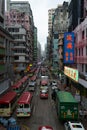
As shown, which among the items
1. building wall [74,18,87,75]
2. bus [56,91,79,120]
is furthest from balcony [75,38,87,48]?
bus [56,91,79,120]

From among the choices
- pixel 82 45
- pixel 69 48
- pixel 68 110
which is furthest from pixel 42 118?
pixel 69 48

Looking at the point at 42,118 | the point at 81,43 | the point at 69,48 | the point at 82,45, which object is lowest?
the point at 42,118

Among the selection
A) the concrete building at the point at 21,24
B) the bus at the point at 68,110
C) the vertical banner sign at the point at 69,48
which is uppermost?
the concrete building at the point at 21,24

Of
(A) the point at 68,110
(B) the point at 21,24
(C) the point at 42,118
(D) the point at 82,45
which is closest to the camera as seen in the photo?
(A) the point at 68,110

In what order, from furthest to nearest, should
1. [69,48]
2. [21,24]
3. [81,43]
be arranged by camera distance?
[21,24]
[69,48]
[81,43]

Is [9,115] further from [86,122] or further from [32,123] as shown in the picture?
[86,122]

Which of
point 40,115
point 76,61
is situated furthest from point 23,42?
point 40,115

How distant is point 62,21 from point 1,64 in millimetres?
84072

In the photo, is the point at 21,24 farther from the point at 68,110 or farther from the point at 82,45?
the point at 68,110

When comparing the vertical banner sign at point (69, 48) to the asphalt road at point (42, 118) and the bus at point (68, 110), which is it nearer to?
the asphalt road at point (42, 118)

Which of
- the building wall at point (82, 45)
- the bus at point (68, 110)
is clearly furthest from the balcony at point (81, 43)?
the bus at point (68, 110)

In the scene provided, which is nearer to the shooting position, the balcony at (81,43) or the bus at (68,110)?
the bus at (68,110)

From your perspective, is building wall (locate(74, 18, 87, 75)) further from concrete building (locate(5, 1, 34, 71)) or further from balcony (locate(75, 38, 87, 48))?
concrete building (locate(5, 1, 34, 71))

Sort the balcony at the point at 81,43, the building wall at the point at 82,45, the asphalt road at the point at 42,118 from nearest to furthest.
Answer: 1. the asphalt road at the point at 42,118
2. the balcony at the point at 81,43
3. the building wall at the point at 82,45
